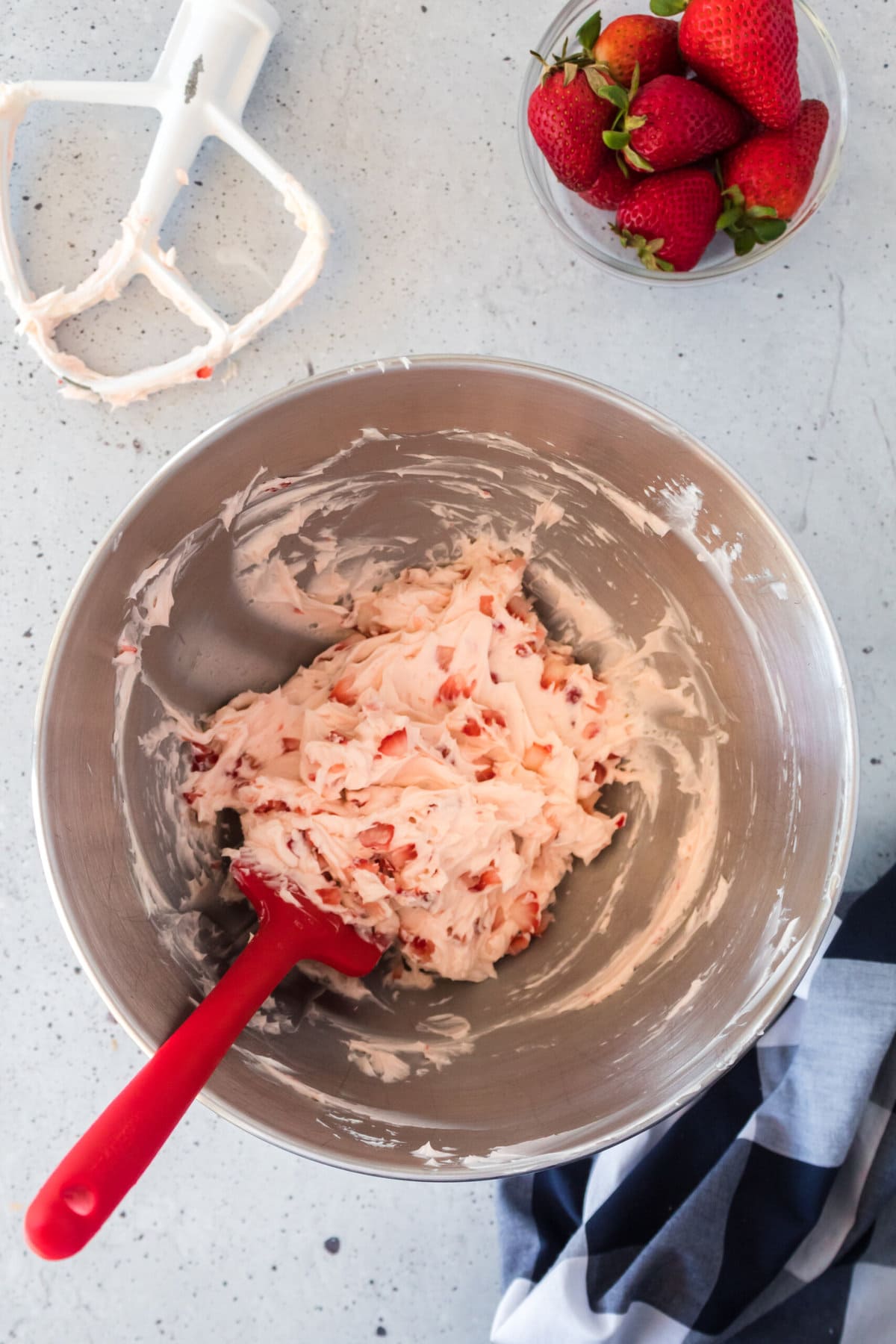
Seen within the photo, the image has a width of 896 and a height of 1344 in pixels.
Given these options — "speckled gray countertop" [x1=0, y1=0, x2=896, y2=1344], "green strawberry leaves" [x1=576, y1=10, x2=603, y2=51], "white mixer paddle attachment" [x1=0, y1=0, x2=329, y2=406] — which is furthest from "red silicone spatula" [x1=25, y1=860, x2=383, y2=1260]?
"green strawberry leaves" [x1=576, y1=10, x2=603, y2=51]

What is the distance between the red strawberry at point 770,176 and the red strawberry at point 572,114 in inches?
6.1

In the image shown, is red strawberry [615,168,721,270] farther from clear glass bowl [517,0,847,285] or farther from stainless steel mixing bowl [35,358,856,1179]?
stainless steel mixing bowl [35,358,856,1179]

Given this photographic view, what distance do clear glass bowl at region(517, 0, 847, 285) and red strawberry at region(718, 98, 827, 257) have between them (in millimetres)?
33

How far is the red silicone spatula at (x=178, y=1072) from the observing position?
714 mm

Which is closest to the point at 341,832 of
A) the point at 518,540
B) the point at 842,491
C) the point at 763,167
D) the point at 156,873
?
the point at 156,873

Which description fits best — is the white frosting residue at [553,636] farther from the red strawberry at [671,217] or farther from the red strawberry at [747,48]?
the red strawberry at [747,48]

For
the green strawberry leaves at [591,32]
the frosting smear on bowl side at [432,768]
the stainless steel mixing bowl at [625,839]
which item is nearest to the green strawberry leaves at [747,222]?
the green strawberry leaves at [591,32]

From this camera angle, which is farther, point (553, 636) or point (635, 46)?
point (553, 636)

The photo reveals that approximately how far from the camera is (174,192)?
1.15 m

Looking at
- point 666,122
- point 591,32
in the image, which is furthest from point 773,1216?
point 591,32

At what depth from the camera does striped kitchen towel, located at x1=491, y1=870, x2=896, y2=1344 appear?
1.13 m

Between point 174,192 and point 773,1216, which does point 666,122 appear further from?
point 773,1216

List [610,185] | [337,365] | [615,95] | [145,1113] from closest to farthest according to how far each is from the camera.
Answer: [145,1113] → [615,95] → [610,185] → [337,365]

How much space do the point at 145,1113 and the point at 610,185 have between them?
106cm
